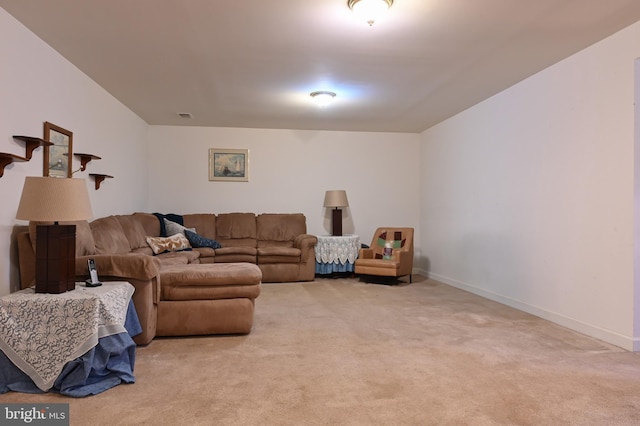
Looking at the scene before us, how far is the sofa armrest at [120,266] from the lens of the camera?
293cm

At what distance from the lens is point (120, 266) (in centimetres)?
295

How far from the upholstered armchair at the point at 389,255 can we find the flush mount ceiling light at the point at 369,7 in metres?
3.56

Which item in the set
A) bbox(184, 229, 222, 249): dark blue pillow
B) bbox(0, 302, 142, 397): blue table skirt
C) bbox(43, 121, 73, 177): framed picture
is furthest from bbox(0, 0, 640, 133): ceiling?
bbox(0, 302, 142, 397): blue table skirt

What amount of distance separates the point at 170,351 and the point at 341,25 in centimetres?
261

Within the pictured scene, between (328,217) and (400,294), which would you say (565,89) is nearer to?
(400,294)

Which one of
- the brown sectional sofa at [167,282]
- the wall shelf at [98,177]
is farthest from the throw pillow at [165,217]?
the wall shelf at [98,177]

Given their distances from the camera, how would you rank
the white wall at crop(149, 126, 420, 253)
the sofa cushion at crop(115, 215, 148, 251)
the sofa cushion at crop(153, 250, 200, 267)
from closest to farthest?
1. the sofa cushion at crop(153, 250, 200, 267)
2. the sofa cushion at crop(115, 215, 148, 251)
3. the white wall at crop(149, 126, 420, 253)

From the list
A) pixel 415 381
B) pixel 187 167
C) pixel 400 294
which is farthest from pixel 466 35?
pixel 187 167

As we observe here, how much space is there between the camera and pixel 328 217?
7121 mm

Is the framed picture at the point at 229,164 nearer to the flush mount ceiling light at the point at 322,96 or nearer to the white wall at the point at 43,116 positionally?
the white wall at the point at 43,116

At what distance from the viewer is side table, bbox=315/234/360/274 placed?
6.26 meters

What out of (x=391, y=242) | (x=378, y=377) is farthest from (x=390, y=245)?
(x=378, y=377)

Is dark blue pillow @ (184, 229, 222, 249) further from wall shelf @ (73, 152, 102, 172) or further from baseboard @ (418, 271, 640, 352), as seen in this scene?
baseboard @ (418, 271, 640, 352)

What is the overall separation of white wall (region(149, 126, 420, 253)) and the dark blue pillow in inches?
35.4
